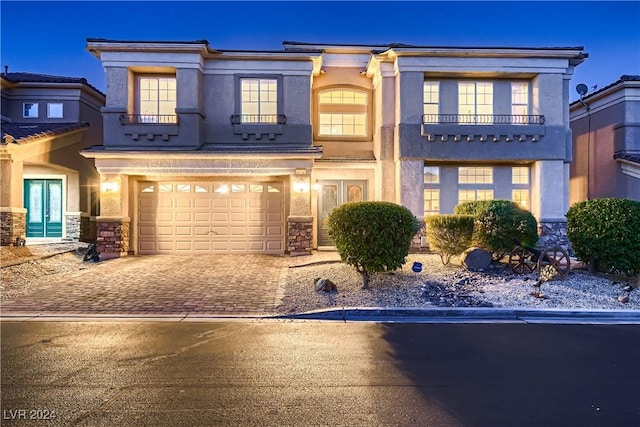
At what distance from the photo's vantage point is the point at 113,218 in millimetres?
14219

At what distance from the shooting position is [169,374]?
195 inches

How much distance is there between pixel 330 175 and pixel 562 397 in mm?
12333

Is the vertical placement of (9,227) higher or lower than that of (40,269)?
higher

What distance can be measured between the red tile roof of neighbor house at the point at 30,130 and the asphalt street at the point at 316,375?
31.5 feet

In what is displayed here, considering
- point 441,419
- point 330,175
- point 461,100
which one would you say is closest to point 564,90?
point 461,100

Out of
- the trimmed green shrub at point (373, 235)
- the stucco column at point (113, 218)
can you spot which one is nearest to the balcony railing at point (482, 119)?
the trimmed green shrub at point (373, 235)

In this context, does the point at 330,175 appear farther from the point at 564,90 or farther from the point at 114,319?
the point at 114,319

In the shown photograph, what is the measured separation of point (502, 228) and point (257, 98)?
9.47 m

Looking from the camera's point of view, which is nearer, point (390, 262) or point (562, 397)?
point (562, 397)

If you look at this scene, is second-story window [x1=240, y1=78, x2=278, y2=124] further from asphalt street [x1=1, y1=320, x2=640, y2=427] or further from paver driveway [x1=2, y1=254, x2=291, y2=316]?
asphalt street [x1=1, y1=320, x2=640, y2=427]

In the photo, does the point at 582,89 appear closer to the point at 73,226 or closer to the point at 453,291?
the point at 453,291

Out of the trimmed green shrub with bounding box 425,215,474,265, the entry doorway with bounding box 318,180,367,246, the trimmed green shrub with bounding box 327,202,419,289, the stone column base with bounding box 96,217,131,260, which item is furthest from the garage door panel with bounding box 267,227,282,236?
the trimmed green shrub with bounding box 327,202,419,289

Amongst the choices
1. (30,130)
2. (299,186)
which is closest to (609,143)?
(299,186)

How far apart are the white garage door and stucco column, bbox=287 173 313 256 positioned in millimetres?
971
